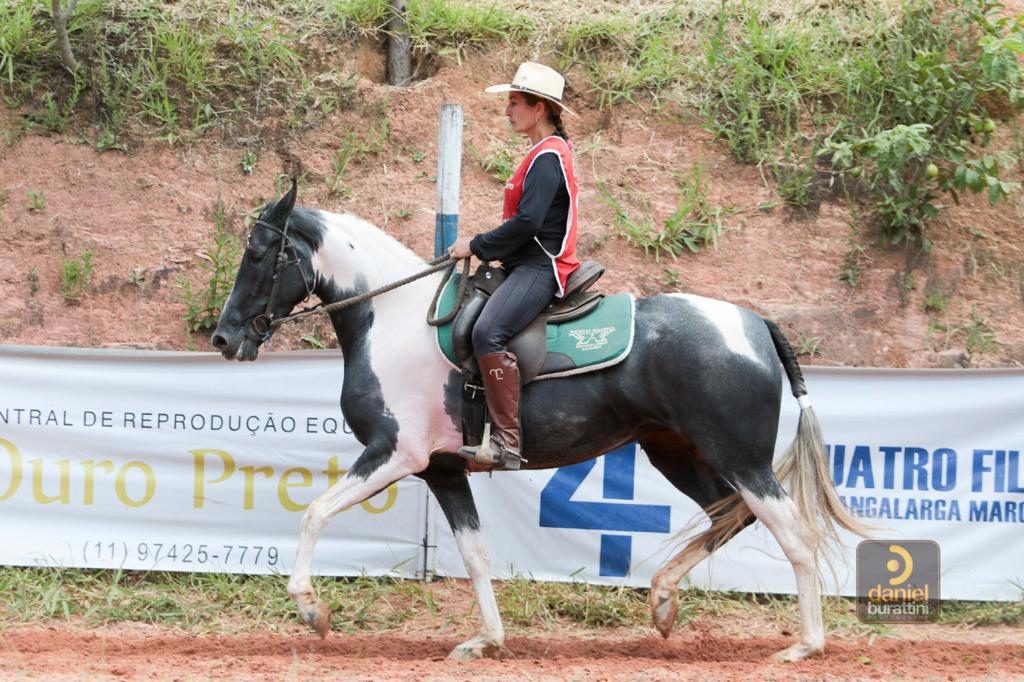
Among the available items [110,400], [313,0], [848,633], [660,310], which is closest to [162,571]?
[110,400]

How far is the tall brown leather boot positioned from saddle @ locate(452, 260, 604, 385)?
0.11 m

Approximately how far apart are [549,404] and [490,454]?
42 centimetres

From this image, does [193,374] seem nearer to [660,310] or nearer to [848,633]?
[660,310]

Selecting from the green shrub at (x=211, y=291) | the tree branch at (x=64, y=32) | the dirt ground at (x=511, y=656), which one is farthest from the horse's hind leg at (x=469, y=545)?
the tree branch at (x=64, y=32)

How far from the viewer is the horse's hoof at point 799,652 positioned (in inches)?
248

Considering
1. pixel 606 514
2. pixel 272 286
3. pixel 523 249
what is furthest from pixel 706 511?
pixel 272 286

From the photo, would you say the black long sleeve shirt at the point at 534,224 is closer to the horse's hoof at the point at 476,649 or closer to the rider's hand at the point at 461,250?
the rider's hand at the point at 461,250

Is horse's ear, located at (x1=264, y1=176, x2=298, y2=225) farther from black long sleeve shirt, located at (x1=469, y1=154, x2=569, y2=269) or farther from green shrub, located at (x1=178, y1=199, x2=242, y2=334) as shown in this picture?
green shrub, located at (x1=178, y1=199, x2=242, y2=334)

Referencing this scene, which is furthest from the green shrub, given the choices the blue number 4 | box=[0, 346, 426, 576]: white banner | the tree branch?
the blue number 4

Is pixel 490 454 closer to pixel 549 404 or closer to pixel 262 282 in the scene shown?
pixel 549 404

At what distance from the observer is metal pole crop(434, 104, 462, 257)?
25.9 ft

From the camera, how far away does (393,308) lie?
22.0 feet

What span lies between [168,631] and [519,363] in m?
2.81

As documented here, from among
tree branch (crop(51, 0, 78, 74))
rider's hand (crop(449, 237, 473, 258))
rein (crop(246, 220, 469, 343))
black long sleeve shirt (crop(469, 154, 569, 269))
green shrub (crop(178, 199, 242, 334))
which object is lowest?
green shrub (crop(178, 199, 242, 334))
